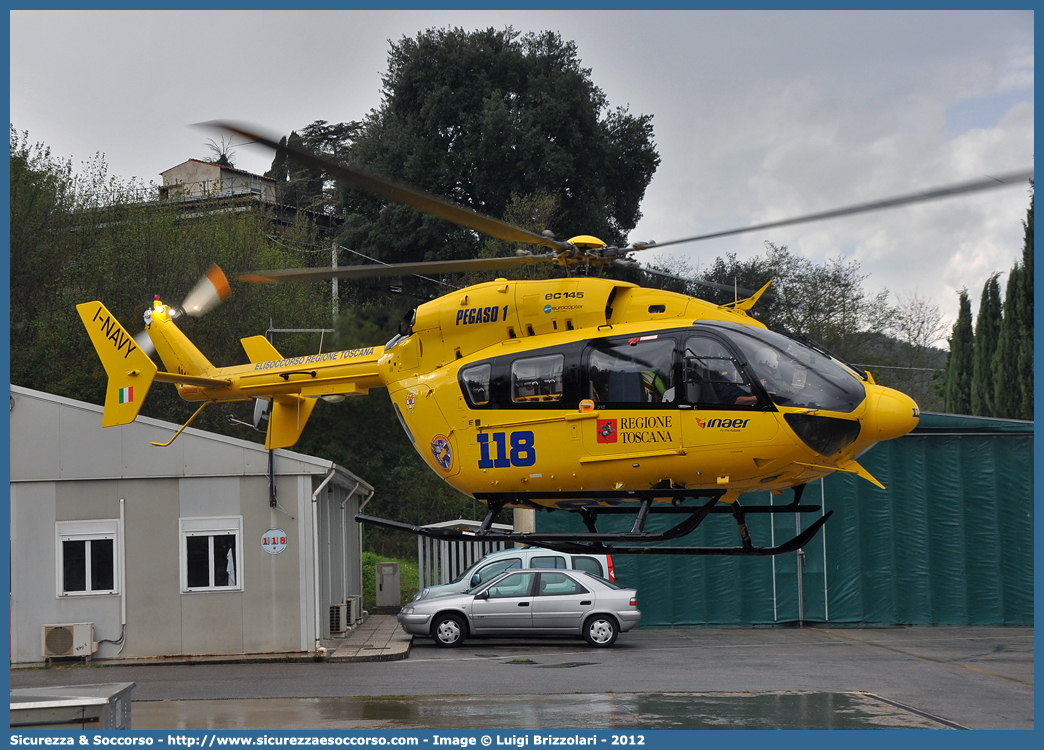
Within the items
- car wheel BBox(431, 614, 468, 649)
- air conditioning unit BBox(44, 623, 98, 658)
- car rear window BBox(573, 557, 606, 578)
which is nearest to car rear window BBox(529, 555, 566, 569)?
car rear window BBox(573, 557, 606, 578)

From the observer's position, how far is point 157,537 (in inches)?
702

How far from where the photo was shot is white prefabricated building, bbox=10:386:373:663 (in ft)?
57.6

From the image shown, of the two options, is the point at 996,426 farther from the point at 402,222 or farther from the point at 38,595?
the point at 38,595

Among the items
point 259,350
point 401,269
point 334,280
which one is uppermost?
point 334,280

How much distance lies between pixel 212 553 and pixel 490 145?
1724 cm

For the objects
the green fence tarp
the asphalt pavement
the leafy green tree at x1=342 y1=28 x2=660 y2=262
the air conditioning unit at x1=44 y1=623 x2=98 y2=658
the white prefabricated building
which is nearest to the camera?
the asphalt pavement

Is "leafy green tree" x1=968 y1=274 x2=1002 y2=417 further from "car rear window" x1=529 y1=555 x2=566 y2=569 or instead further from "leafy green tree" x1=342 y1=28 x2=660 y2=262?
"car rear window" x1=529 y1=555 x2=566 y2=569

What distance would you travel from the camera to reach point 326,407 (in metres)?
25.1

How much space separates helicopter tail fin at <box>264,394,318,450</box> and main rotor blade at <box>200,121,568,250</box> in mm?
4127

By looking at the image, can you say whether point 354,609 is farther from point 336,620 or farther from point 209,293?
point 209,293

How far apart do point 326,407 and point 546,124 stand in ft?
39.8

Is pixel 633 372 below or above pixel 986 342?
below

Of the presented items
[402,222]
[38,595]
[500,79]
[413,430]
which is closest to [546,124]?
[500,79]

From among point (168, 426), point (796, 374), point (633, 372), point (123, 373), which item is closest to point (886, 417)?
point (796, 374)
